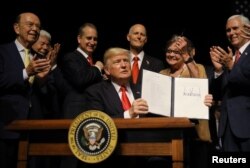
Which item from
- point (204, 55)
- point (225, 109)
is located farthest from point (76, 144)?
point (204, 55)

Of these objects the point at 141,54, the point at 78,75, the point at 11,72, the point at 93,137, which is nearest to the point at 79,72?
the point at 78,75

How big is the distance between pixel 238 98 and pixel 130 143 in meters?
1.08

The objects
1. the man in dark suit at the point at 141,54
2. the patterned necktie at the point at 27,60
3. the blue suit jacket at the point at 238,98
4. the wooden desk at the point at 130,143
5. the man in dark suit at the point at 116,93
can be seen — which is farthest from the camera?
the man in dark suit at the point at 141,54

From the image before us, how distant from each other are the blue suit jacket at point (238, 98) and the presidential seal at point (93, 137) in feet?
3.67

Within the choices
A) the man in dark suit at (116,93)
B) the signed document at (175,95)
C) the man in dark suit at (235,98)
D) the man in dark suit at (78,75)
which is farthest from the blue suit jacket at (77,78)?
the man in dark suit at (235,98)

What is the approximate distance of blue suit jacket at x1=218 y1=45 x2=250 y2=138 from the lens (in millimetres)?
3127

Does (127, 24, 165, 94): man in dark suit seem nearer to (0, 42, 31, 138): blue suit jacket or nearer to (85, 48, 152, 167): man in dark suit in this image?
(85, 48, 152, 167): man in dark suit

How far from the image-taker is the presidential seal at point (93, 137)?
8.04ft

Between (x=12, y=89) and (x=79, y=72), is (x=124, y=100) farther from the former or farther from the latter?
(x=12, y=89)

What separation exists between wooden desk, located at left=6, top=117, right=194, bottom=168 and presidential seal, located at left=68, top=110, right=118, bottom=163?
7 cm

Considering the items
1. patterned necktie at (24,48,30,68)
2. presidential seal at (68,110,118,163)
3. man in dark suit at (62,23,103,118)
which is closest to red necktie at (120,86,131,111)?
man in dark suit at (62,23,103,118)

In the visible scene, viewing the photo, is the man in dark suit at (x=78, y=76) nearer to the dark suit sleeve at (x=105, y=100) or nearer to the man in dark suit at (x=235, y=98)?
the dark suit sleeve at (x=105, y=100)

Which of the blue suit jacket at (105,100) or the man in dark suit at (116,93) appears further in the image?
the blue suit jacket at (105,100)

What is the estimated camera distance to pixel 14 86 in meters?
3.21
